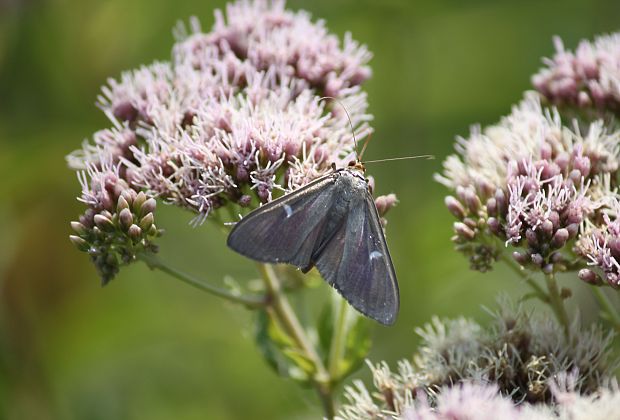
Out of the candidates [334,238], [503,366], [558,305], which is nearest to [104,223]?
[334,238]

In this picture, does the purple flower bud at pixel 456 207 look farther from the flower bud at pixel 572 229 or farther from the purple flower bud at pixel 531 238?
the flower bud at pixel 572 229

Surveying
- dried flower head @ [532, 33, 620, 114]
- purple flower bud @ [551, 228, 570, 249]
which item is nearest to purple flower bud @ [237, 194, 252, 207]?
Result: purple flower bud @ [551, 228, 570, 249]

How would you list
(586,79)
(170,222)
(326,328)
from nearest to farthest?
(326,328), (586,79), (170,222)

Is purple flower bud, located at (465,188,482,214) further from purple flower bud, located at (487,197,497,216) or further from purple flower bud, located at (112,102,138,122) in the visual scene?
purple flower bud, located at (112,102,138,122)

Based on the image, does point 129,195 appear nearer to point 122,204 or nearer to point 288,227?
point 122,204

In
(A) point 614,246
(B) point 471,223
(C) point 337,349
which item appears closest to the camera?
Answer: (A) point 614,246

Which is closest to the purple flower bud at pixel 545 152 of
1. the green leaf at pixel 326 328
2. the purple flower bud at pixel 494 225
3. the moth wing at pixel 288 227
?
the purple flower bud at pixel 494 225

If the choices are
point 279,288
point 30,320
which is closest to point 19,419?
point 30,320
